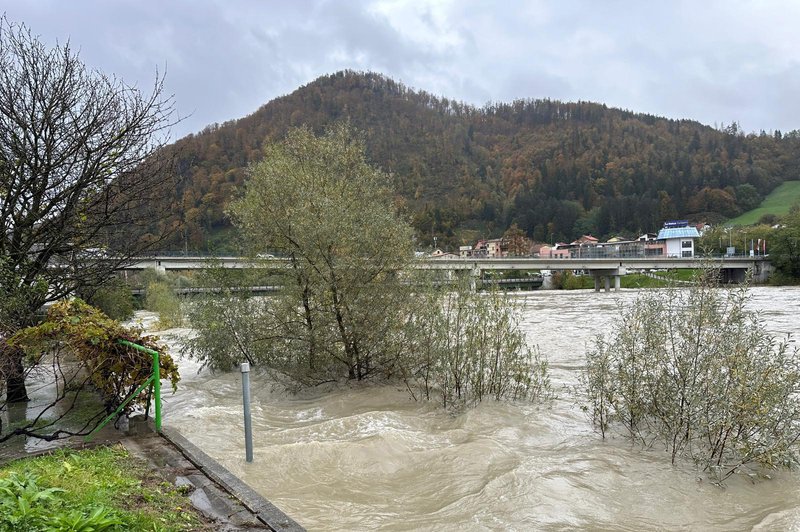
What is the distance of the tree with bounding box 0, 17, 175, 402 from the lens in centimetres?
912

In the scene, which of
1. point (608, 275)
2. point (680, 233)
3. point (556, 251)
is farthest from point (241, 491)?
point (556, 251)

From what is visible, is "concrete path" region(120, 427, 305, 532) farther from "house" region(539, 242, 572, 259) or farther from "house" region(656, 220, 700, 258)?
"house" region(539, 242, 572, 259)

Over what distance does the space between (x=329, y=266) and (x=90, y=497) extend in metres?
7.45

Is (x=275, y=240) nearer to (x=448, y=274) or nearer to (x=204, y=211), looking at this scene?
(x=448, y=274)

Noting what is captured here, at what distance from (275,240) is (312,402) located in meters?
3.67

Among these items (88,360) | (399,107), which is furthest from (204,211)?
(399,107)

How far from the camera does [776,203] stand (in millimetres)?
125375

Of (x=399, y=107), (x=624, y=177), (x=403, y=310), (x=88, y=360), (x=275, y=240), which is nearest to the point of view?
(x=88, y=360)

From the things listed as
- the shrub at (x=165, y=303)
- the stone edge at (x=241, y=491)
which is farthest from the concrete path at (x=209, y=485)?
the shrub at (x=165, y=303)

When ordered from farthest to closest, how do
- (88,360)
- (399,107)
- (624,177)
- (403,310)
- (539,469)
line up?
(399,107), (624,177), (403,310), (88,360), (539,469)

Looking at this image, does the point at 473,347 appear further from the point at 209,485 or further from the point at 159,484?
the point at 159,484

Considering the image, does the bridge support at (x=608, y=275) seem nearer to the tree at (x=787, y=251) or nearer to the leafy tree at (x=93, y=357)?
the tree at (x=787, y=251)

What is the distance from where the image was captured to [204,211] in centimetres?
2514

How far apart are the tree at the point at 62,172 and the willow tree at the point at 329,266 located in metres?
2.49
